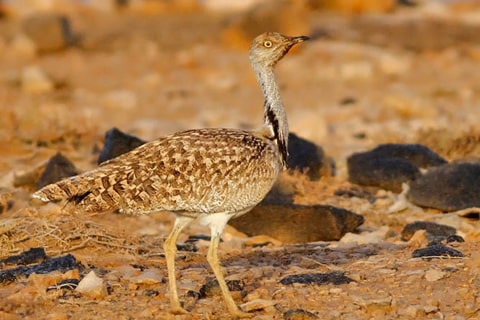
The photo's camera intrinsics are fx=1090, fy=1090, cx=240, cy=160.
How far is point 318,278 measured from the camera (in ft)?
20.6


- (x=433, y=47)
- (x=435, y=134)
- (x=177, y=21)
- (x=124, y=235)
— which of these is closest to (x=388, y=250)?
(x=124, y=235)

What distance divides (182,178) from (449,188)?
347 cm

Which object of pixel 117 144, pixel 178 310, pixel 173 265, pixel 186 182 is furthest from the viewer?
pixel 117 144

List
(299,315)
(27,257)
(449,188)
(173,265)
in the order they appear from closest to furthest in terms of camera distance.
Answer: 1. (299,315)
2. (173,265)
3. (27,257)
4. (449,188)

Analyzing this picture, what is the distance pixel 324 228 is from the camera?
7961 millimetres

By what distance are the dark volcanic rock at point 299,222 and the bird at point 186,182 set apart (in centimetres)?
166

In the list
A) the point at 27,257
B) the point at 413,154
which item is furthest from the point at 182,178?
the point at 413,154

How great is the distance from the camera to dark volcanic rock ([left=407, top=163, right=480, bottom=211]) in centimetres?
865

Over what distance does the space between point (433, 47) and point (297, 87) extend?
582cm

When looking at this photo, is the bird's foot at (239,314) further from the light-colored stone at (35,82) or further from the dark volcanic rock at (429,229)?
the light-colored stone at (35,82)

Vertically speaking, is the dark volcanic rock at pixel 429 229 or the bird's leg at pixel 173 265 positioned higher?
the bird's leg at pixel 173 265

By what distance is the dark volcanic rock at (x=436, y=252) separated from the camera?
22.0 feet

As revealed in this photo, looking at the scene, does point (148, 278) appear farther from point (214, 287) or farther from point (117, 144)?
point (117, 144)

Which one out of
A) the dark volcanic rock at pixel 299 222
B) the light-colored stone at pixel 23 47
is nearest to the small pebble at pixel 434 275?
the dark volcanic rock at pixel 299 222
